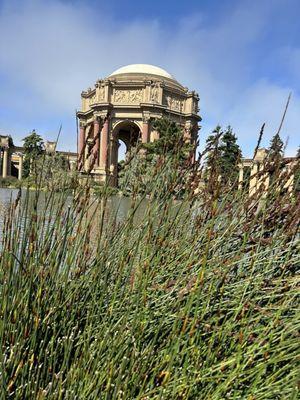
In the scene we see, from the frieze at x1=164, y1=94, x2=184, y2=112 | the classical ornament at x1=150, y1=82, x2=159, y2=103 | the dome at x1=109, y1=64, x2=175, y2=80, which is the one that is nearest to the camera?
the classical ornament at x1=150, y1=82, x2=159, y2=103

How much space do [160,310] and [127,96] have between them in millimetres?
39240

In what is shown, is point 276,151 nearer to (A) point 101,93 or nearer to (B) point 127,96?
(B) point 127,96

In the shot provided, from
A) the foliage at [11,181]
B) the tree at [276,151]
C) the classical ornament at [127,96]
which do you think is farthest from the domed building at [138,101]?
the tree at [276,151]

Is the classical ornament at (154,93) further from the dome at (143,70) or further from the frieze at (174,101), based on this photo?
the dome at (143,70)

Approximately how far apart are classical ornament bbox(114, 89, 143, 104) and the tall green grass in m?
38.2

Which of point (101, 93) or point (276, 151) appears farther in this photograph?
point (101, 93)

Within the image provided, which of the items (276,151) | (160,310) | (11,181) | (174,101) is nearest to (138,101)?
(174,101)

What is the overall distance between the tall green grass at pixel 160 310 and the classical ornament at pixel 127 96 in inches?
1504

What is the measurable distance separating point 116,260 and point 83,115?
43.3 meters

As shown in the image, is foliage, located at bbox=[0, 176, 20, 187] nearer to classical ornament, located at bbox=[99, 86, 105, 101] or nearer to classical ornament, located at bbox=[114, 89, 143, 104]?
classical ornament, located at bbox=[114, 89, 143, 104]

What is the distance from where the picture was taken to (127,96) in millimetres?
38750

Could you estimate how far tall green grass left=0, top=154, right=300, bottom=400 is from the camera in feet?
3.99

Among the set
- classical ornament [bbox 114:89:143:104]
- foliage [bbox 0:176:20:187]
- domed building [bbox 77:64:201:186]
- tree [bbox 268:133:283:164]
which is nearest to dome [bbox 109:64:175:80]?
domed building [bbox 77:64:201:186]

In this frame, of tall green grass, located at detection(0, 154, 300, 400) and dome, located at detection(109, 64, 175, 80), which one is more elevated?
dome, located at detection(109, 64, 175, 80)
